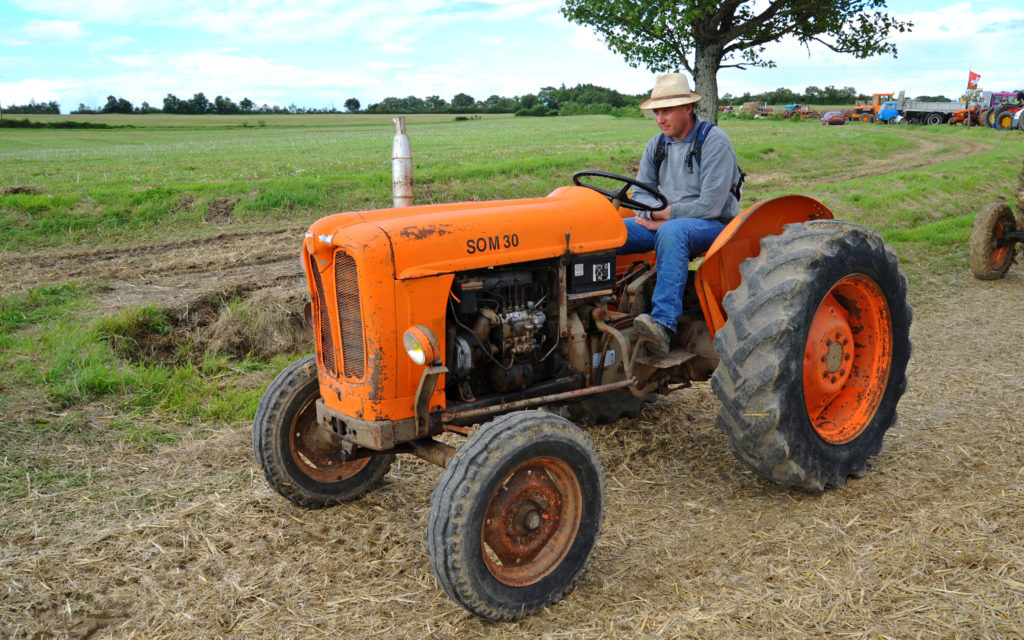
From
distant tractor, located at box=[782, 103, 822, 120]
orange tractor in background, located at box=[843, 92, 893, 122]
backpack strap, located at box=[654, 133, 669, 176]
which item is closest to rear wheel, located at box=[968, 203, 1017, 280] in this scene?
backpack strap, located at box=[654, 133, 669, 176]

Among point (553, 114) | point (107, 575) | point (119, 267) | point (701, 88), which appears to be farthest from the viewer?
point (553, 114)

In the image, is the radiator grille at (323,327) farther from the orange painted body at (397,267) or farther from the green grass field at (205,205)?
the green grass field at (205,205)

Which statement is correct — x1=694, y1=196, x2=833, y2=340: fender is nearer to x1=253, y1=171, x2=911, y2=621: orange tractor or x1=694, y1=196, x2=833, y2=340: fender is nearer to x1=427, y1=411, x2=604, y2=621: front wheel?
x1=253, y1=171, x2=911, y2=621: orange tractor

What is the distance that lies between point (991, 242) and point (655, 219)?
232 inches

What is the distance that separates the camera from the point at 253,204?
11.5 metres

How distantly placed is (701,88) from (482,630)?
9.22 metres

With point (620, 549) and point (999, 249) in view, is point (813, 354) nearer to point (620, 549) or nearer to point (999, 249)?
point (620, 549)

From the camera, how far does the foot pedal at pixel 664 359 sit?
3.91m

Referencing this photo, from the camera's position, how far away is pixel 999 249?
842 centimetres

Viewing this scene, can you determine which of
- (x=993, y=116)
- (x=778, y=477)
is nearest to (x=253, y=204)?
(x=778, y=477)

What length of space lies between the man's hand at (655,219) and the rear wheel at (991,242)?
569 cm

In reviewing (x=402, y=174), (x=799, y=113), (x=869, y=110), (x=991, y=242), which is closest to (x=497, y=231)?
(x=402, y=174)

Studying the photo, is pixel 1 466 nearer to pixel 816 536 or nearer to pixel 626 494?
pixel 626 494

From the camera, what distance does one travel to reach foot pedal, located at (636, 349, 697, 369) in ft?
12.8
